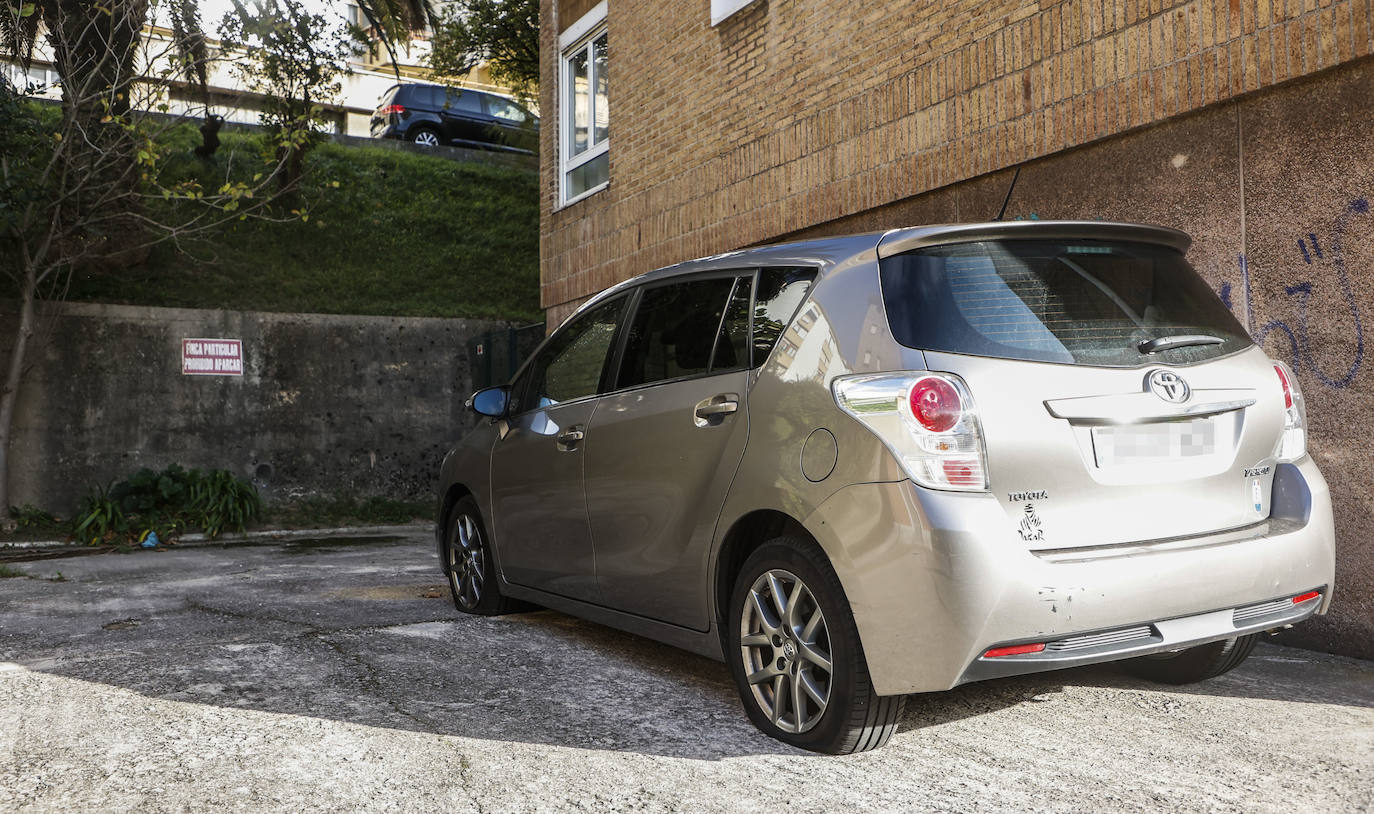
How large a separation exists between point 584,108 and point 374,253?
6.41 metres

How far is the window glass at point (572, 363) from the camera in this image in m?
4.96

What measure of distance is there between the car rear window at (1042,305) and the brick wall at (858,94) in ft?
7.13

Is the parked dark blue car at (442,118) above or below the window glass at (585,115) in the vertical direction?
above

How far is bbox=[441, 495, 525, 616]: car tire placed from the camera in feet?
19.4

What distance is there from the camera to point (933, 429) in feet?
10.3

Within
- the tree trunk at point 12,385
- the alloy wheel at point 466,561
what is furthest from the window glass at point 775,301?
the tree trunk at point 12,385

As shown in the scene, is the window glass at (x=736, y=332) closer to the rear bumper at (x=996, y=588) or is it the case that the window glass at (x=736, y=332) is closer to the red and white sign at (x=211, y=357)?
the rear bumper at (x=996, y=588)

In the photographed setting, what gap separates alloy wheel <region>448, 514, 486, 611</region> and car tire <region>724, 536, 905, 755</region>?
2.48 meters

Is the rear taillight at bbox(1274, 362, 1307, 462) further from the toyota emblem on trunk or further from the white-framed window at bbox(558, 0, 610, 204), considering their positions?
the white-framed window at bbox(558, 0, 610, 204)

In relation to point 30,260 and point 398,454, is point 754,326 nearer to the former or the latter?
point 30,260

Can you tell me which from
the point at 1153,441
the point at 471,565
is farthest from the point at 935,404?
the point at 471,565

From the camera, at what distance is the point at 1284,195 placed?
5.26 m

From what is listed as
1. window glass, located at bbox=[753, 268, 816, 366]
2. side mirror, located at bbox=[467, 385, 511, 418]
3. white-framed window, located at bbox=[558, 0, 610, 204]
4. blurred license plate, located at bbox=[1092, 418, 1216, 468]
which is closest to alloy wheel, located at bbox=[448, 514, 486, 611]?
side mirror, located at bbox=[467, 385, 511, 418]

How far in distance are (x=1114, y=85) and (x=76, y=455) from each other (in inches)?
465
